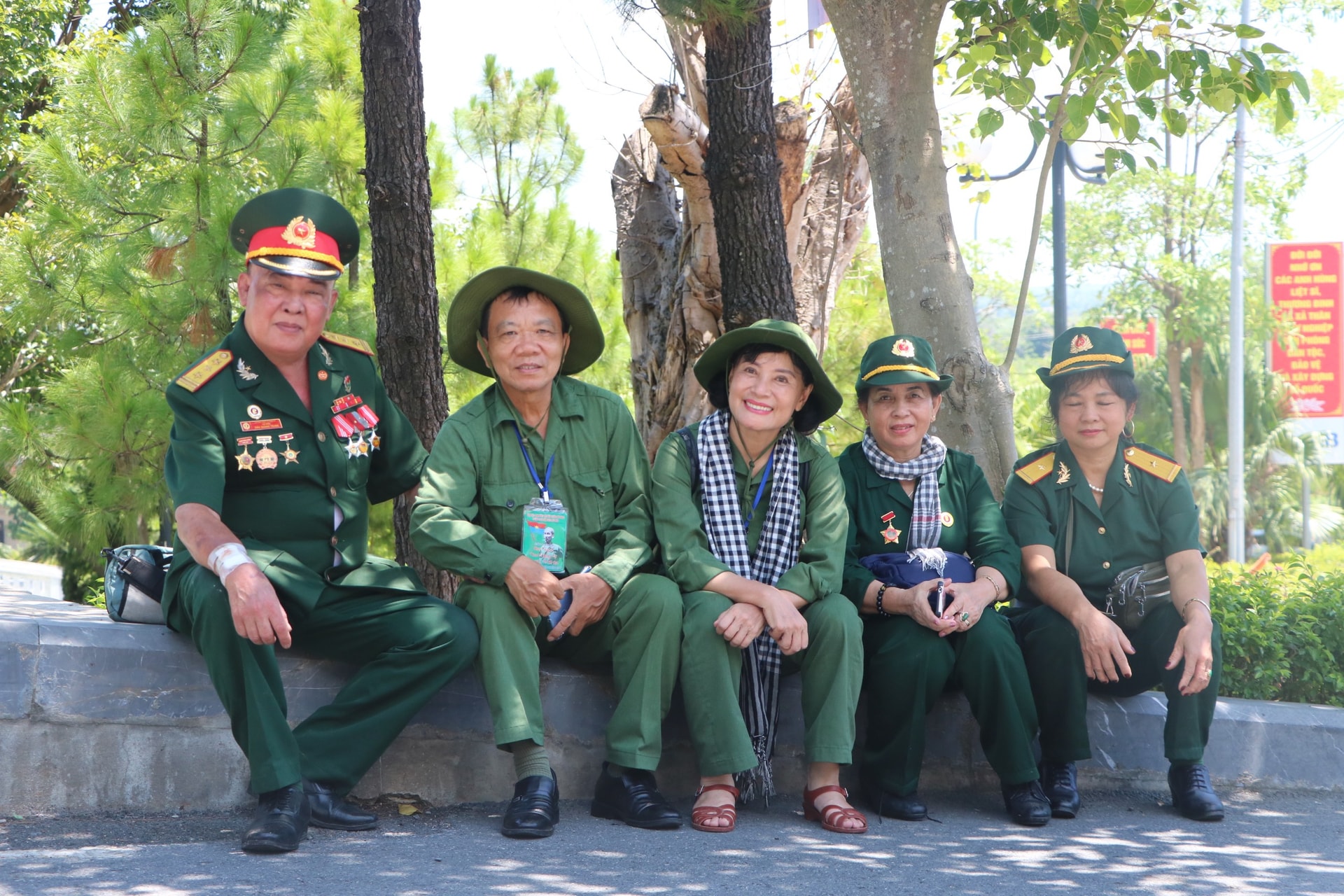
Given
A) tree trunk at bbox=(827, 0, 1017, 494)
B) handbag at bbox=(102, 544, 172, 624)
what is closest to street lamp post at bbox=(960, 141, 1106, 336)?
tree trunk at bbox=(827, 0, 1017, 494)

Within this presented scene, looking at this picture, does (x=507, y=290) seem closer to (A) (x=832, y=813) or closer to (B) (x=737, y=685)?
(B) (x=737, y=685)

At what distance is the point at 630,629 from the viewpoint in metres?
3.69

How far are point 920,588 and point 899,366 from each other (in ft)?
2.55

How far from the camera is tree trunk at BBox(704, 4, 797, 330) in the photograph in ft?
17.7

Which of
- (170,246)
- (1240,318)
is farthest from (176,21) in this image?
(1240,318)

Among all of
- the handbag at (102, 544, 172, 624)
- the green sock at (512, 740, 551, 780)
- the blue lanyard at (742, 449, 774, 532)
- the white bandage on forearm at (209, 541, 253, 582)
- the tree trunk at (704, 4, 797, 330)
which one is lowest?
the green sock at (512, 740, 551, 780)

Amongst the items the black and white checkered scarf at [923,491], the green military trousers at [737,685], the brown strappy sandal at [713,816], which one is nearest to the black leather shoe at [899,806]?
the green military trousers at [737,685]

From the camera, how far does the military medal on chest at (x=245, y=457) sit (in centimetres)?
362

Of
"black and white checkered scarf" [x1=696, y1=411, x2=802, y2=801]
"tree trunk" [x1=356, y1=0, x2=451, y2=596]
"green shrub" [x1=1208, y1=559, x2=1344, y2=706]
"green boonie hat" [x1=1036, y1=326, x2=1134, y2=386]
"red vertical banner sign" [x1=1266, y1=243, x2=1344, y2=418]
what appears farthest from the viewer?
"red vertical banner sign" [x1=1266, y1=243, x2=1344, y2=418]

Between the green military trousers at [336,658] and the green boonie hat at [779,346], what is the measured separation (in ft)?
3.93

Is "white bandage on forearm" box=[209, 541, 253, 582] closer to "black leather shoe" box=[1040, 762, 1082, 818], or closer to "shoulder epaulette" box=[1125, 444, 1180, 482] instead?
"black leather shoe" box=[1040, 762, 1082, 818]

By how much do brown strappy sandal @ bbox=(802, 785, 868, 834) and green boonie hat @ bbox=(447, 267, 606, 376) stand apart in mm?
1607

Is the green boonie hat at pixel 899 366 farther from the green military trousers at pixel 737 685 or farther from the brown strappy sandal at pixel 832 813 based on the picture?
the brown strappy sandal at pixel 832 813

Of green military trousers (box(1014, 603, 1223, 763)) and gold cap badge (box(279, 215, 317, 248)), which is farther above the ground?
gold cap badge (box(279, 215, 317, 248))
